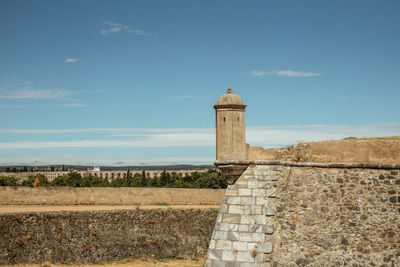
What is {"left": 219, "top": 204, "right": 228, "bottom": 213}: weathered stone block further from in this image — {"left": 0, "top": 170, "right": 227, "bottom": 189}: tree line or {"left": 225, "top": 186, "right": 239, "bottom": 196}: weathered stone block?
{"left": 0, "top": 170, "right": 227, "bottom": 189}: tree line

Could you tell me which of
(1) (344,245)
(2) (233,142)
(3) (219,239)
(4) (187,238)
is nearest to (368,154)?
(1) (344,245)

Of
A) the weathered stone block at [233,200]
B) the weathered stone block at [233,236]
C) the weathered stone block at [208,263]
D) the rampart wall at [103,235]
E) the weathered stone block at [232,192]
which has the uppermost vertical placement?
the weathered stone block at [232,192]

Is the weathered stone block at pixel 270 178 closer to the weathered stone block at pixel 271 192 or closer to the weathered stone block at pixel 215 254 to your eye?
the weathered stone block at pixel 271 192

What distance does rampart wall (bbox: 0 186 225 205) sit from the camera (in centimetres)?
2269

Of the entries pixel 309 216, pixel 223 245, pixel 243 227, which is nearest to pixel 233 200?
pixel 243 227

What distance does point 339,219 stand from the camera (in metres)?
10.1

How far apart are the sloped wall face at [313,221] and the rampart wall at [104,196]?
580 inches

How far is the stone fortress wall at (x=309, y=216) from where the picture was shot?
974 cm

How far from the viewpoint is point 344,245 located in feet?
32.3

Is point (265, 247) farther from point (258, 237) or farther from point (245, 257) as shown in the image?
point (245, 257)

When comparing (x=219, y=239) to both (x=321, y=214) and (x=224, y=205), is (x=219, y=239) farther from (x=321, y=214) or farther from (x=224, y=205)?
(x=321, y=214)

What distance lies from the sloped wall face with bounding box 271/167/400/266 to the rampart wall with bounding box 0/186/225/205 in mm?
15604

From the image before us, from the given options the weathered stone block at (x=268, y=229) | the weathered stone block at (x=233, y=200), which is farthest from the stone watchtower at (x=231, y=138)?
the weathered stone block at (x=268, y=229)

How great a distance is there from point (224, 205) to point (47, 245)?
29.3 feet
